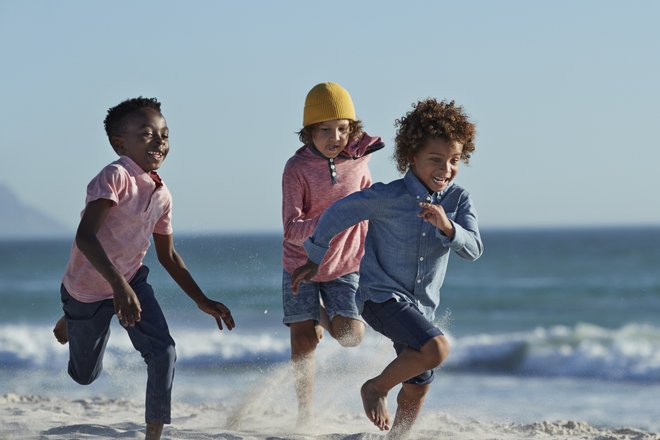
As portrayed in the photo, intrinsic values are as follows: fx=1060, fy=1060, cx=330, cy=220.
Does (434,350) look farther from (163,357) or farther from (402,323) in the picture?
(163,357)

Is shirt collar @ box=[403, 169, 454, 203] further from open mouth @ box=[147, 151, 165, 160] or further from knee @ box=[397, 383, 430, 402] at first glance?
open mouth @ box=[147, 151, 165, 160]

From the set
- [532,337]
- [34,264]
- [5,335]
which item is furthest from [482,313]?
[34,264]

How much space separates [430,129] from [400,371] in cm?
101

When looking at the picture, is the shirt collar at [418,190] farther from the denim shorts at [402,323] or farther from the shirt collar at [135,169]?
the shirt collar at [135,169]

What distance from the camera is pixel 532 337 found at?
15.3 metres

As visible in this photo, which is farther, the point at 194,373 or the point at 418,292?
the point at 194,373

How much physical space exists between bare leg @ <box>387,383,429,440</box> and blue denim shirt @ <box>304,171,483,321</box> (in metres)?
0.37

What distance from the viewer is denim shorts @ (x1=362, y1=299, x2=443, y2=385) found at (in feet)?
14.2

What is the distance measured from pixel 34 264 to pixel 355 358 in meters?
35.2

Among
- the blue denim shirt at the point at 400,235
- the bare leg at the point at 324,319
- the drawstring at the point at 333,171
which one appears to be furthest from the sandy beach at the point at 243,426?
the drawstring at the point at 333,171

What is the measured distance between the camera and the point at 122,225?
4.44 metres

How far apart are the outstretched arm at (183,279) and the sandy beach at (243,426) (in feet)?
2.89

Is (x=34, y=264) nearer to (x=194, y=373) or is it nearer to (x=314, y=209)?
(x=194, y=373)

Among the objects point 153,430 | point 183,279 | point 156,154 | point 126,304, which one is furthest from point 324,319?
point 126,304
